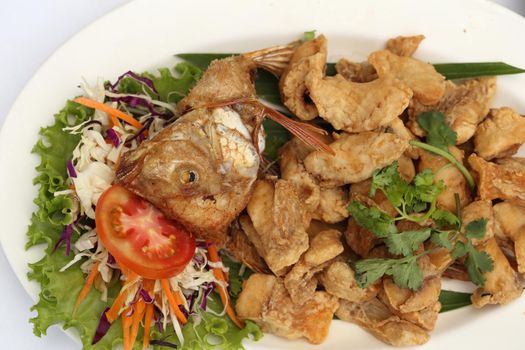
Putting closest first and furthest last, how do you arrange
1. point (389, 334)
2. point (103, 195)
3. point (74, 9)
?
point (103, 195), point (389, 334), point (74, 9)

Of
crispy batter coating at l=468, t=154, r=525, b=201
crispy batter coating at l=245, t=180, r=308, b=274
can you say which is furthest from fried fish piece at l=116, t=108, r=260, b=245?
crispy batter coating at l=468, t=154, r=525, b=201

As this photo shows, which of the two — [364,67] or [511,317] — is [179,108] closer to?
[364,67]

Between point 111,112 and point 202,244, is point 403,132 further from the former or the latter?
point 111,112

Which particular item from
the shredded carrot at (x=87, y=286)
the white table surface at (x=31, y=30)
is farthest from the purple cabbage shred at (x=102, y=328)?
the white table surface at (x=31, y=30)

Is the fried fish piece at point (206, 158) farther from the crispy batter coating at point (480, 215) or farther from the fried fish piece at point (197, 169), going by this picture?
the crispy batter coating at point (480, 215)

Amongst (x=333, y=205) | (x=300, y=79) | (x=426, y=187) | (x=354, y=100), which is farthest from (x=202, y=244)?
(x=426, y=187)

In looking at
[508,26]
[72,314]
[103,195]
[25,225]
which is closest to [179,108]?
[103,195]
